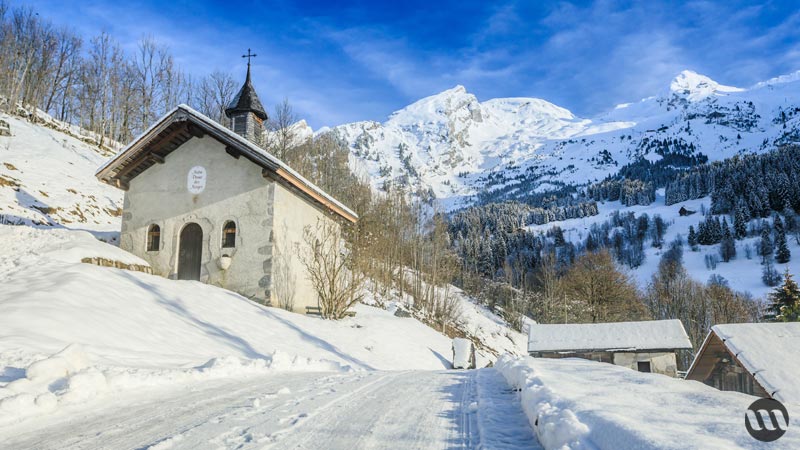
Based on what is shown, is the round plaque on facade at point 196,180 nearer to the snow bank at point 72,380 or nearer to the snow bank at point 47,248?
the snow bank at point 47,248

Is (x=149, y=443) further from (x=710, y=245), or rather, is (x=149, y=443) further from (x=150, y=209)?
(x=710, y=245)

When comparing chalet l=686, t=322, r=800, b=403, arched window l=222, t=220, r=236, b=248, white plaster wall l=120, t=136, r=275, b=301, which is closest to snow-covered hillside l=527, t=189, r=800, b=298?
chalet l=686, t=322, r=800, b=403

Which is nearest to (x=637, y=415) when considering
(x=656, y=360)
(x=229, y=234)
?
(x=229, y=234)

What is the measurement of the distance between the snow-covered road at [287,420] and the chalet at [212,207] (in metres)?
10.5

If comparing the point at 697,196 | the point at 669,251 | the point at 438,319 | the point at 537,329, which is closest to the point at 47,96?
the point at 438,319

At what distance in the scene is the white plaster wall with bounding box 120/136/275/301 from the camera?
1590 centimetres

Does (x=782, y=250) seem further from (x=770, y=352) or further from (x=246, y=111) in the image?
(x=246, y=111)

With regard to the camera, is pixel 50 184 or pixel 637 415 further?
pixel 50 184

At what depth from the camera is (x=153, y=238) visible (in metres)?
17.1

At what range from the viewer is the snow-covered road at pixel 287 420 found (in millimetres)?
3354

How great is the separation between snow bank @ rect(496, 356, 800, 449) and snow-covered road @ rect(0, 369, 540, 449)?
282 millimetres

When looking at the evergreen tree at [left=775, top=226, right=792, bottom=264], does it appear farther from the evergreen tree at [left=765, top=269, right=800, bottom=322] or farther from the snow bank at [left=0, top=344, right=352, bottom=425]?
the snow bank at [left=0, top=344, right=352, bottom=425]

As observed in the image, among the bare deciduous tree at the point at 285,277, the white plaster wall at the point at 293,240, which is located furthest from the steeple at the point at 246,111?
the bare deciduous tree at the point at 285,277

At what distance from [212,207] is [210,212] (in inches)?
7.1
